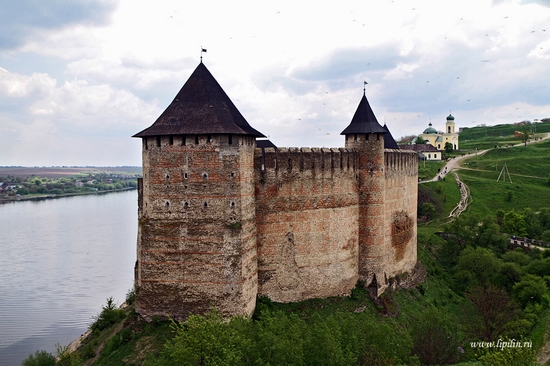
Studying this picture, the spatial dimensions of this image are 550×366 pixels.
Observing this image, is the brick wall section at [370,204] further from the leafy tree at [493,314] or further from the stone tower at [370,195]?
the leafy tree at [493,314]

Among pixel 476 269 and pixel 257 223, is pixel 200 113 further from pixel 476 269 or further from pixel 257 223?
pixel 476 269

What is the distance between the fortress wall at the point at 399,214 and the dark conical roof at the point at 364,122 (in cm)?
193

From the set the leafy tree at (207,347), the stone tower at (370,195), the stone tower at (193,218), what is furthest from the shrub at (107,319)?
the stone tower at (370,195)

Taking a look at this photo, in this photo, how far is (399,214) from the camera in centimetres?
2492

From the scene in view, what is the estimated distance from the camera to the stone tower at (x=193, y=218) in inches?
665

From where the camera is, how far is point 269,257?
19.1 meters

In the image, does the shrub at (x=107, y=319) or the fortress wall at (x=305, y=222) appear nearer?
the fortress wall at (x=305, y=222)

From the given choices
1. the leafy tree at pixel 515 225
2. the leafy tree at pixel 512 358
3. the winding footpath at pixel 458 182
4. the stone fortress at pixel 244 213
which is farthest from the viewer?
the winding footpath at pixel 458 182

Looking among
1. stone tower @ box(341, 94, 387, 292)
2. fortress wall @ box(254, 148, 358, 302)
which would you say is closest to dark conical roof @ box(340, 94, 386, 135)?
stone tower @ box(341, 94, 387, 292)

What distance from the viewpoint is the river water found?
2670 centimetres

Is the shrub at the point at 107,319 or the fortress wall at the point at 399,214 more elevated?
the fortress wall at the point at 399,214

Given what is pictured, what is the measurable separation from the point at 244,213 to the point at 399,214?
35.2 feet

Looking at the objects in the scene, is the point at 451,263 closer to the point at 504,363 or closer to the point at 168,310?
the point at 504,363

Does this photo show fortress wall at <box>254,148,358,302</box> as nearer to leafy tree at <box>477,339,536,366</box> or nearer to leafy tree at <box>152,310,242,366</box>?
leafy tree at <box>152,310,242,366</box>
